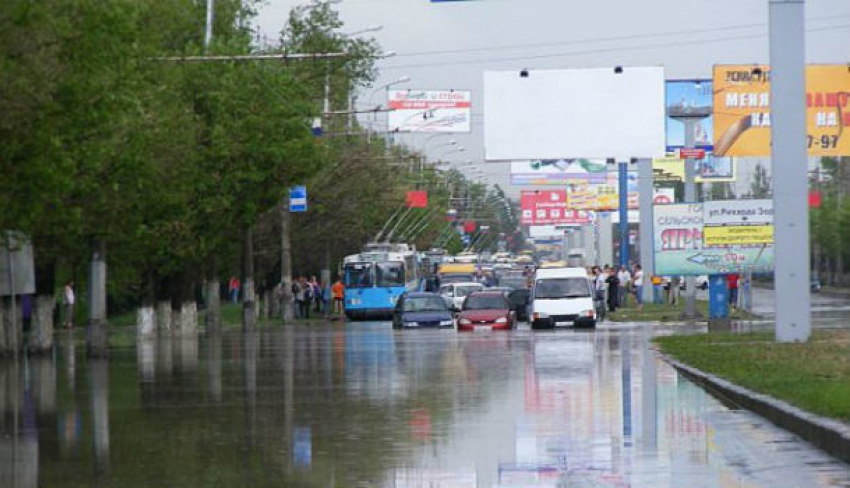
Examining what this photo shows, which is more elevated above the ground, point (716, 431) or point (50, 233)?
point (50, 233)

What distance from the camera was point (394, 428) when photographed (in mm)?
19250

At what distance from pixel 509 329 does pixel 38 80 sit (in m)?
29.5

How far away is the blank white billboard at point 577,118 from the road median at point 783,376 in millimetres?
24234

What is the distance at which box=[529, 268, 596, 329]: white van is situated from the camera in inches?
2108

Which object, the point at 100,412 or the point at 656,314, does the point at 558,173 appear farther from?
the point at 100,412

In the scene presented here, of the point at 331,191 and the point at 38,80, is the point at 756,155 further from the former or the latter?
the point at 38,80

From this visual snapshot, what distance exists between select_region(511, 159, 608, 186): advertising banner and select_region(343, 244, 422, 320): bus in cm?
3925

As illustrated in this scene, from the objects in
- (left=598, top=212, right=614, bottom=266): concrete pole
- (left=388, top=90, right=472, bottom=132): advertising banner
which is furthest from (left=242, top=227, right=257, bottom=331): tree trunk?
(left=388, top=90, right=472, bottom=132): advertising banner

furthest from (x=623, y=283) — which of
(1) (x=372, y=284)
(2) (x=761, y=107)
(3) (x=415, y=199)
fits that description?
(3) (x=415, y=199)

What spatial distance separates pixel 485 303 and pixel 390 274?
1015 inches

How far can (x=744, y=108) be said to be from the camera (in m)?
65.6

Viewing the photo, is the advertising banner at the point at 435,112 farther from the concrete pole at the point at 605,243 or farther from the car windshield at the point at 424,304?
the car windshield at the point at 424,304

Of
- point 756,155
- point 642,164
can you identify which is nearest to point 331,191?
point 642,164

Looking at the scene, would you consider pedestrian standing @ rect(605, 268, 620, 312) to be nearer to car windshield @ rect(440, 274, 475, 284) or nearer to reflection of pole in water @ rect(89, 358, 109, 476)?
car windshield @ rect(440, 274, 475, 284)
